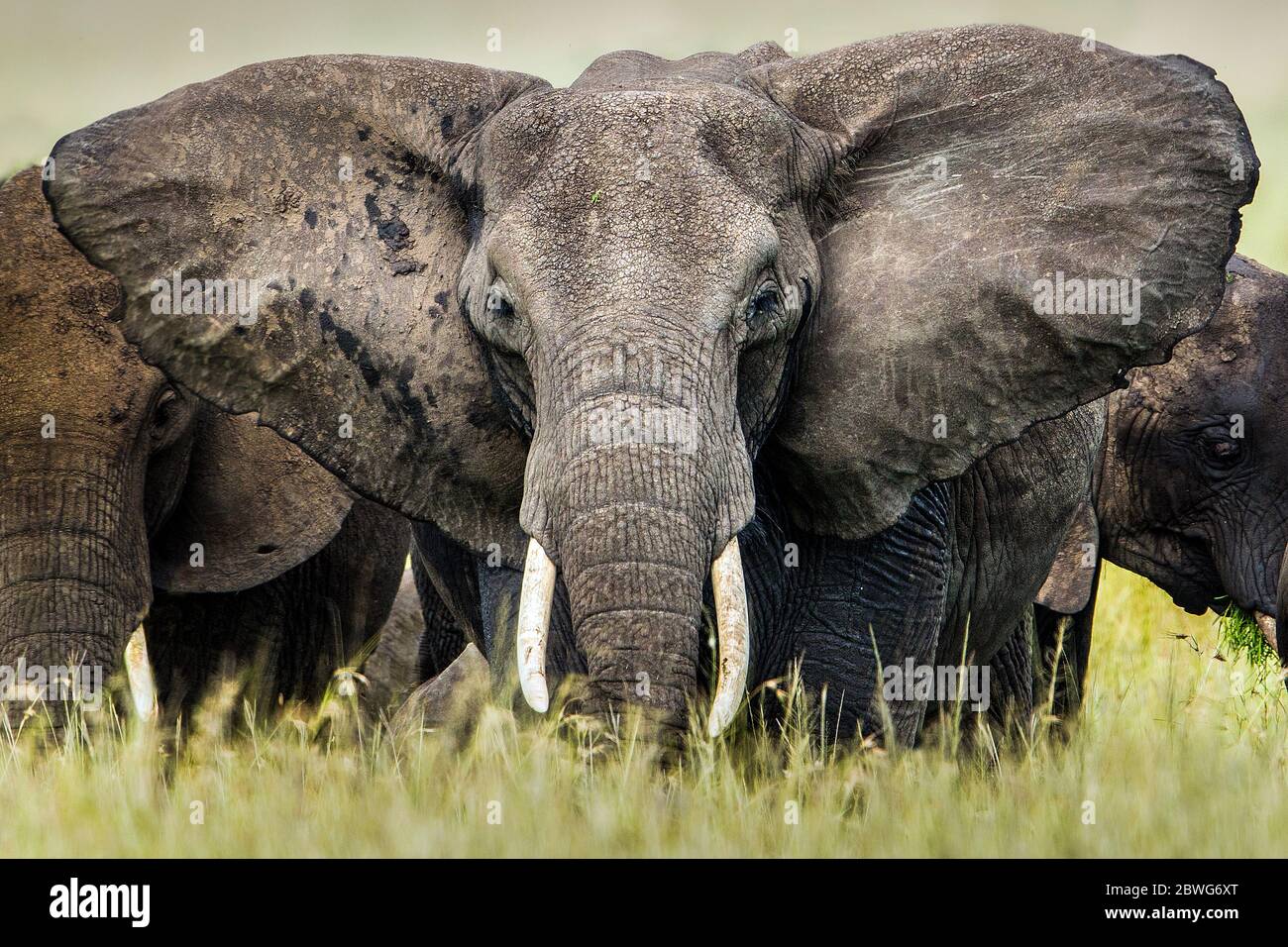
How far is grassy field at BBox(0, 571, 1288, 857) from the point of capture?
206 inches

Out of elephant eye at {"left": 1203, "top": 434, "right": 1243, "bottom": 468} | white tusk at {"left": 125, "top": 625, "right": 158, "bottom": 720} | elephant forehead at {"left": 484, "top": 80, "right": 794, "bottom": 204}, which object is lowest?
white tusk at {"left": 125, "top": 625, "right": 158, "bottom": 720}

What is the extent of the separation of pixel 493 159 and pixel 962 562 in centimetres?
229

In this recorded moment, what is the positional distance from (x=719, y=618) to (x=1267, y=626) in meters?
5.02

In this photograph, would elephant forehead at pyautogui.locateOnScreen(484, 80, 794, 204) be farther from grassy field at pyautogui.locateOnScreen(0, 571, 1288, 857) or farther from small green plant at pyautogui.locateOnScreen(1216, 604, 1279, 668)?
small green plant at pyautogui.locateOnScreen(1216, 604, 1279, 668)

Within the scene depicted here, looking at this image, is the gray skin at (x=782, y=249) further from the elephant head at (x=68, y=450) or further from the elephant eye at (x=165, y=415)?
the elephant eye at (x=165, y=415)

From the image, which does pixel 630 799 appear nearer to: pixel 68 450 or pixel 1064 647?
pixel 68 450

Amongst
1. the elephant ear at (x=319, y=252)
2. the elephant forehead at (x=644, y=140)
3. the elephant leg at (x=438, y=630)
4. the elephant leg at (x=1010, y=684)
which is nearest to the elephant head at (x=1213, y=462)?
the elephant leg at (x=1010, y=684)

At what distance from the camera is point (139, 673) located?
760cm

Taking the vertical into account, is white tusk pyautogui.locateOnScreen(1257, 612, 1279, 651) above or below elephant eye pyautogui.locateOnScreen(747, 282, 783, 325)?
below

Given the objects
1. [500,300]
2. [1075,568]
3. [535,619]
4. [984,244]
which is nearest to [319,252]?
[500,300]

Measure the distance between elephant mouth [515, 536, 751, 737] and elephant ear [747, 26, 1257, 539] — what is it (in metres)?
0.82

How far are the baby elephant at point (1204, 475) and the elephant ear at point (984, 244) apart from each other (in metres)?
3.60

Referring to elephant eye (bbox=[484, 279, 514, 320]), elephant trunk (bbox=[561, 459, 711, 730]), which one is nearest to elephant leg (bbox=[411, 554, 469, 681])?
elephant eye (bbox=[484, 279, 514, 320])

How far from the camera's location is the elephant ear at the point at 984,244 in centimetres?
630
